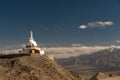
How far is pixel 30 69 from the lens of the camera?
106812 millimetres

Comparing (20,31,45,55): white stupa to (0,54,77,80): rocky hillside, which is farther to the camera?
(20,31,45,55): white stupa

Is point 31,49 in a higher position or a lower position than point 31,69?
higher

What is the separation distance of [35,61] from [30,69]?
25.0 feet

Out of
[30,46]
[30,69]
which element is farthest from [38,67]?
[30,46]

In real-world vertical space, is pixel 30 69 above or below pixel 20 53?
below

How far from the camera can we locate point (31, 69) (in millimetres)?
107000

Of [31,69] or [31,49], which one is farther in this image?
[31,49]

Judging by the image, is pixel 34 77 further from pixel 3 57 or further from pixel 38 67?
pixel 3 57

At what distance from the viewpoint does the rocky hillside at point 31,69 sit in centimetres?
10256

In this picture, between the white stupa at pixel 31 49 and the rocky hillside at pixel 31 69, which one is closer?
the rocky hillside at pixel 31 69

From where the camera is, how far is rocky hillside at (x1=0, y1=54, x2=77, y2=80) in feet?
336

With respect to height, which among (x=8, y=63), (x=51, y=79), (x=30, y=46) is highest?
(x=30, y=46)

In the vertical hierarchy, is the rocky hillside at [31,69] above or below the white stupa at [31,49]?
below

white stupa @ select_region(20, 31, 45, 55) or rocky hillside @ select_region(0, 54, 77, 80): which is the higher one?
white stupa @ select_region(20, 31, 45, 55)
